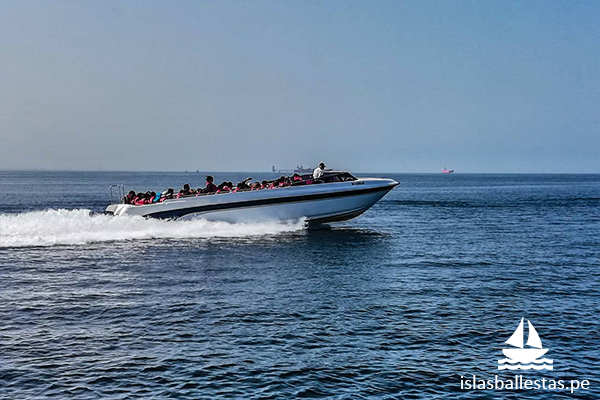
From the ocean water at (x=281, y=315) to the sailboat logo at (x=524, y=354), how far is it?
232 mm

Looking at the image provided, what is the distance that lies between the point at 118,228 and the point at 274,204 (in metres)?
8.68

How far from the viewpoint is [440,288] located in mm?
19828

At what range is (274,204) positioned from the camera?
3378 cm

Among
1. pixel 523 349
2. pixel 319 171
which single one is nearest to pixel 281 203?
pixel 319 171

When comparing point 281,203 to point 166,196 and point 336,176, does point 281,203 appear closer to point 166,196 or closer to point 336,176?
point 336,176

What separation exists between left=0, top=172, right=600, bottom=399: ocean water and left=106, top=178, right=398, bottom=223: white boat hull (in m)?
2.41

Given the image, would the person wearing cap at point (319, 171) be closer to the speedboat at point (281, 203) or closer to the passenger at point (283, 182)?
the speedboat at point (281, 203)

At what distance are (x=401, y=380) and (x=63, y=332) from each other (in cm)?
820

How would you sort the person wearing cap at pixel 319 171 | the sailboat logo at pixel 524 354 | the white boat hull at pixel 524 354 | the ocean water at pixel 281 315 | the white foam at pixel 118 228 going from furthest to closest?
the person wearing cap at pixel 319 171
the white foam at pixel 118 228
the white boat hull at pixel 524 354
the sailboat logo at pixel 524 354
the ocean water at pixel 281 315

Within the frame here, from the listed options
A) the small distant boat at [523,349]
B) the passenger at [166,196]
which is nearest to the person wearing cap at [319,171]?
the passenger at [166,196]

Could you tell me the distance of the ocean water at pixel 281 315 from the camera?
38.3ft

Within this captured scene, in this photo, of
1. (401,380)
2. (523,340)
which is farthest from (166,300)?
(523,340)

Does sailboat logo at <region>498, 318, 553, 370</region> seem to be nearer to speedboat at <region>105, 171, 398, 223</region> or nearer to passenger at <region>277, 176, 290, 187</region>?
speedboat at <region>105, 171, 398, 223</region>

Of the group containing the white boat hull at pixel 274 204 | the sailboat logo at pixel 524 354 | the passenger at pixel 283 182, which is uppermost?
the passenger at pixel 283 182
